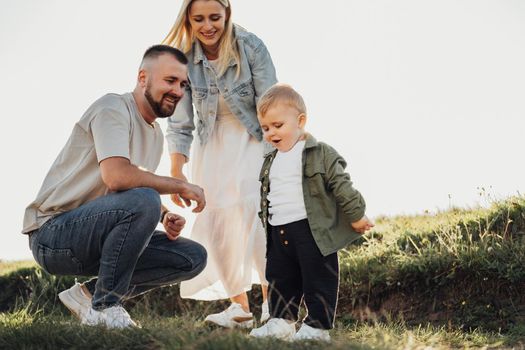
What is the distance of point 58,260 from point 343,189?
1816mm

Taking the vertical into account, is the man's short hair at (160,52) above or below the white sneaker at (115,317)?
above

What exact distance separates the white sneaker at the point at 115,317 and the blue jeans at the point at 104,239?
4cm

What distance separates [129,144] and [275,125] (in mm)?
1021

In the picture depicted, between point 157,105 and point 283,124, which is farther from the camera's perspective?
point 157,105

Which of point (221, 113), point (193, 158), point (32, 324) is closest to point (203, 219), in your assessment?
point (193, 158)

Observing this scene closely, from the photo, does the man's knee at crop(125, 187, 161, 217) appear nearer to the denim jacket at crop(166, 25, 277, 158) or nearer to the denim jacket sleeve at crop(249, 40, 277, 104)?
the denim jacket at crop(166, 25, 277, 158)

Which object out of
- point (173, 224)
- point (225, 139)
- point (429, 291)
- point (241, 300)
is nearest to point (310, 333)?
point (173, 224)

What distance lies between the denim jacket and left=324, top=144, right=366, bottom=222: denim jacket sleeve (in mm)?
1238

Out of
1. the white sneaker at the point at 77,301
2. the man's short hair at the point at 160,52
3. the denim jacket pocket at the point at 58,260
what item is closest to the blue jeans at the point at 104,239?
the denim jacket pocket at the point at 58,260

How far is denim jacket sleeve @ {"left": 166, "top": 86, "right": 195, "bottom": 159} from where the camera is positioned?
5.28 metres

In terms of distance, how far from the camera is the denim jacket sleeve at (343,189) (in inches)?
153

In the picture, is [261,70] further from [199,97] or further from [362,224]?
[362,224]

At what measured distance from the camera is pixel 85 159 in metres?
4.38

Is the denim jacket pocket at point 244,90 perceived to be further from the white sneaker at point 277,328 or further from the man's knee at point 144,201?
the white sneaker at point 277,328
